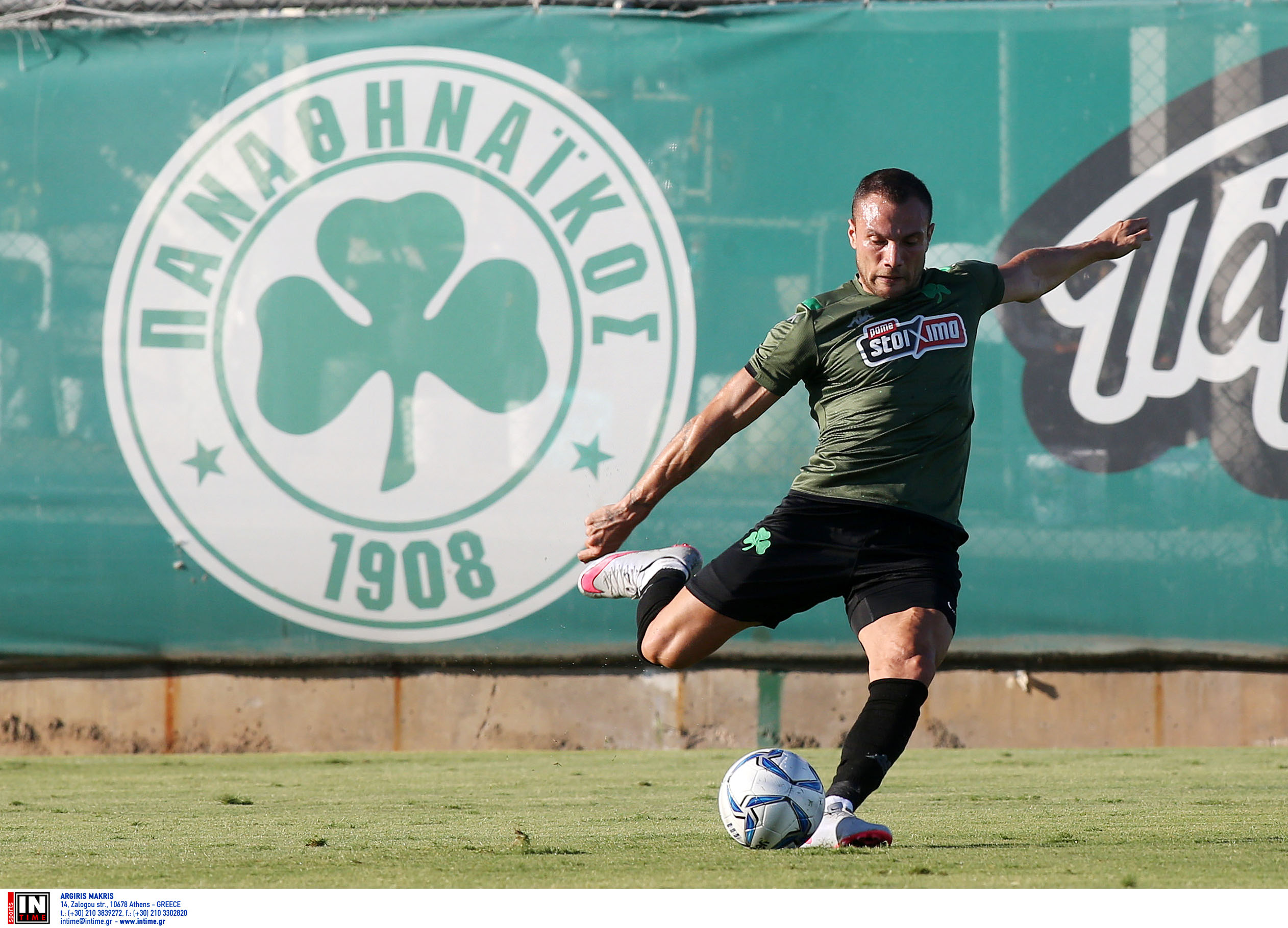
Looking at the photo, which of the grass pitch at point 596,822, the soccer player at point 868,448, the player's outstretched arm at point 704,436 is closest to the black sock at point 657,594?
the soccer player at point 868,448

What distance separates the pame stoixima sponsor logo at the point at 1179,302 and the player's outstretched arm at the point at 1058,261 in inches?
85.1

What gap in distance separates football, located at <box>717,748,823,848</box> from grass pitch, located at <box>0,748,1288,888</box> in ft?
0.21

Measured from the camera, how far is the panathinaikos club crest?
251 inches

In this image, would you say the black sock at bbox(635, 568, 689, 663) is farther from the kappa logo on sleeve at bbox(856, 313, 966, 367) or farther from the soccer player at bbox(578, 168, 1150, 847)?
the kappa logo on sleeve at bbox(856, 313, 966, 367)

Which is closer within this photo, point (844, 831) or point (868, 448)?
point (844, 831)

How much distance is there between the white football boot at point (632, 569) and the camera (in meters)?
4.39

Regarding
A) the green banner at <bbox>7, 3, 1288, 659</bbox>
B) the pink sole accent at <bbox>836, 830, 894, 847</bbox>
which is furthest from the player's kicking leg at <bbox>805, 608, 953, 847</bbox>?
the green banner at <bbox>7, 3, 1288, 659</bbox>

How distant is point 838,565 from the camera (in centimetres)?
375

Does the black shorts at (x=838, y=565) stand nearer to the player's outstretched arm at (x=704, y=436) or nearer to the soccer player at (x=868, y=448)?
the soccer player at (x=868, y=448)

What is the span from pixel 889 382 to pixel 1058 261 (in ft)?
2.56
